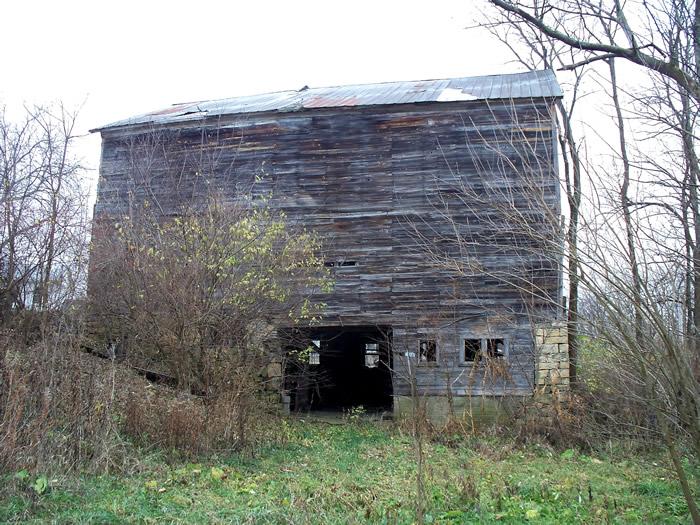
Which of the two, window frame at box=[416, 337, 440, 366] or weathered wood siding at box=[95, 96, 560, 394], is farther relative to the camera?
window frame at box=[416, 337, 440, 366]

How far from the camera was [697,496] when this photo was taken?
6.87 meters

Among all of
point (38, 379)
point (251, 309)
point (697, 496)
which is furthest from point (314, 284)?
point (697, 496)

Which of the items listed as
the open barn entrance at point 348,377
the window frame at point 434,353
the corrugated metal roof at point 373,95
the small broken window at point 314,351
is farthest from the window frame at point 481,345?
the corrugated metal roof at point 373,95

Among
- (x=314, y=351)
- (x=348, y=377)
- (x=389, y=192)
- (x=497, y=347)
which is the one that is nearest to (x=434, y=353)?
(x=497, y=347)

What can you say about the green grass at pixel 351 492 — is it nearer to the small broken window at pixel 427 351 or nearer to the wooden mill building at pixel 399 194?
the wooden mill building at pixel 399 194

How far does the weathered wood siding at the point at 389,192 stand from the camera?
14094 millimetres

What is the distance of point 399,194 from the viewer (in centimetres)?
1494

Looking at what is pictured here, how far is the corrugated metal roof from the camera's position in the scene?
15.3 meters

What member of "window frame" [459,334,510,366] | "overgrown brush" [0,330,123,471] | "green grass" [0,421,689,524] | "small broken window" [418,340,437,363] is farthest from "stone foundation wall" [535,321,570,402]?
"overgrown brush" [0,330,123,471]

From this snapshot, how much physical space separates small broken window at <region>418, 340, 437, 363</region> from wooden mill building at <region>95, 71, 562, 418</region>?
0.05 meters

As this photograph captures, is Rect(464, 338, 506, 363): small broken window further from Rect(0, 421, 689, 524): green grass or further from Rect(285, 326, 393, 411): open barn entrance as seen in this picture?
Rect(285, 326, 393, 411): open barn entrance

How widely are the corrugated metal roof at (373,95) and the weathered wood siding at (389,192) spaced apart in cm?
29

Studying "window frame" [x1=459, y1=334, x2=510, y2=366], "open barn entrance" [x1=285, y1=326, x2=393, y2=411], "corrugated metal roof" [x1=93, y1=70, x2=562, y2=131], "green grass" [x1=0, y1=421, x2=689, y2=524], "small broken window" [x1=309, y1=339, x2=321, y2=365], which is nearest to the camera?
"green grass" [x1=0, y1=421, x2=689, y2=524]

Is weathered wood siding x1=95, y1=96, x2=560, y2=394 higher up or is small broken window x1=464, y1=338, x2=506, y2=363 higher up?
weathered wood siding x1=95, y1=96, x2=560, y2=394
